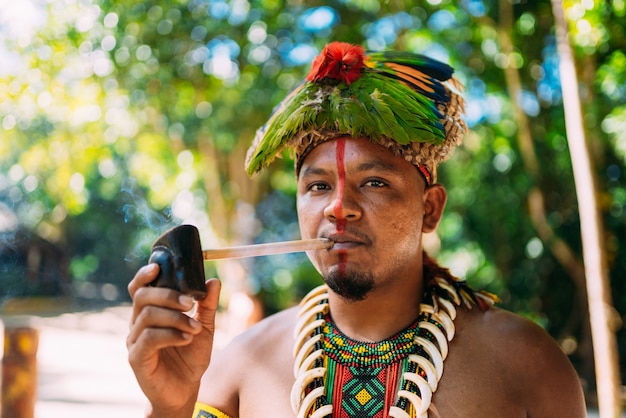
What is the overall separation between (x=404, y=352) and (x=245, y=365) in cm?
63

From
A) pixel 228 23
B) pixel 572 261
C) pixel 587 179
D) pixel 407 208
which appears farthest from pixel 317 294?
pixel 572 261

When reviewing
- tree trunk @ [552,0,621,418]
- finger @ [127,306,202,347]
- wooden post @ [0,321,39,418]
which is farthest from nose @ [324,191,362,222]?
tree trunk @ [552,0,621,418]

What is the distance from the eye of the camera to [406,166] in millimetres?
2260

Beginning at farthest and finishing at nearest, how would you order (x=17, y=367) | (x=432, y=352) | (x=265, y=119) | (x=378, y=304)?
1. (x=265, y=119)
2. (x=17, y=367)
3. (x=378, y=304)
4. (x=432, y=352)

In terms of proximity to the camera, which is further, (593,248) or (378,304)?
(593,248)

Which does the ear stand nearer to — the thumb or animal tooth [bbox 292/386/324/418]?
animal tooth [bbox 292/386/324/418]

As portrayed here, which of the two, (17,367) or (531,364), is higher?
(531,364)

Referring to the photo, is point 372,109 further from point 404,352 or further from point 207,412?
point 207,412

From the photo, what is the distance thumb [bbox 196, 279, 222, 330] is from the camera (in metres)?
1.70

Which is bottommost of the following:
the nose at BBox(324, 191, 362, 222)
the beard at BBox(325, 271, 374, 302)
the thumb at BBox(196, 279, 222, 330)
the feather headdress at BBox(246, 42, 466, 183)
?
the beard at BBox(325, 271, 374, 302)

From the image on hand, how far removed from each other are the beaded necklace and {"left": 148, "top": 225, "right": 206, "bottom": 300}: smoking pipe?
76 cm

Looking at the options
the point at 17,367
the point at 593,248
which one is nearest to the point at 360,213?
the point at 17,367

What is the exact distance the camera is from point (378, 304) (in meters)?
2.29

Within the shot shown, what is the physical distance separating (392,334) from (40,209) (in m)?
16.5
